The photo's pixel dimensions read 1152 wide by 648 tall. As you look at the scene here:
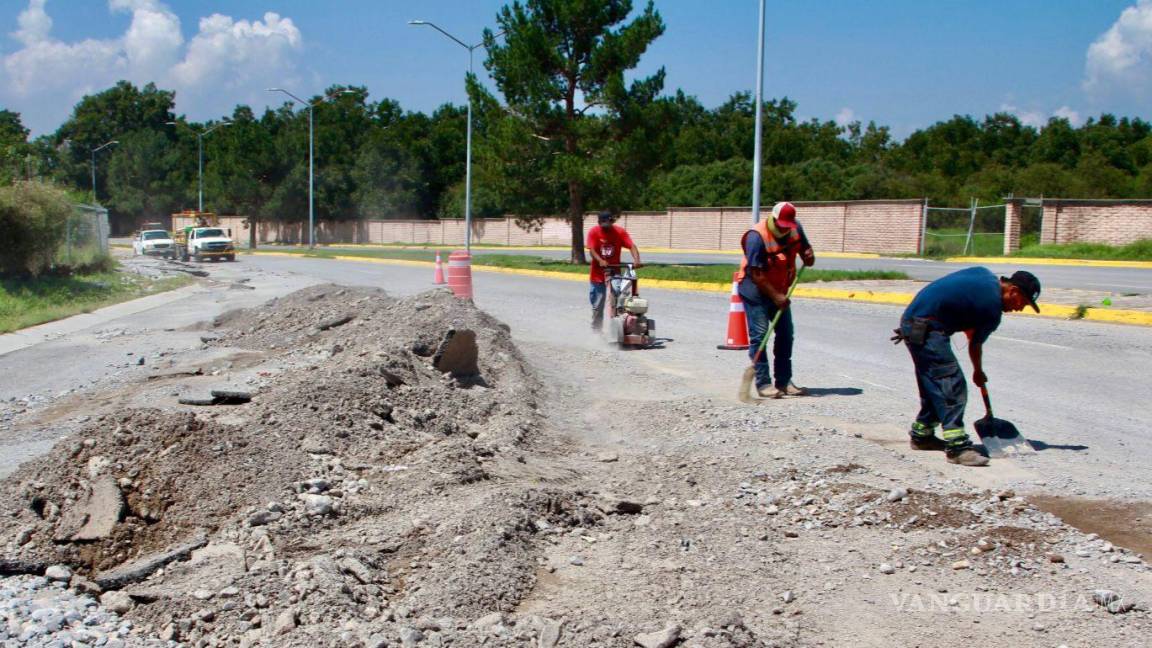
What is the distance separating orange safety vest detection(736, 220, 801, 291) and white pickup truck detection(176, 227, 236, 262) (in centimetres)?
3860

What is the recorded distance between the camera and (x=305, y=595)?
4180 millimetres

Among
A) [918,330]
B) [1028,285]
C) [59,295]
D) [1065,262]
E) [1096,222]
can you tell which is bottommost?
[59,295]

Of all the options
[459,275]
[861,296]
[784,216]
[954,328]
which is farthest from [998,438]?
[459,275]

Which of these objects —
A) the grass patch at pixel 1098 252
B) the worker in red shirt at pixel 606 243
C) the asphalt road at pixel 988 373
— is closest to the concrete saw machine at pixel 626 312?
the worker in red shirt at pixel 606 243

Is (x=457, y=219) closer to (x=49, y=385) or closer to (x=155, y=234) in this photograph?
(x=155, y=234)

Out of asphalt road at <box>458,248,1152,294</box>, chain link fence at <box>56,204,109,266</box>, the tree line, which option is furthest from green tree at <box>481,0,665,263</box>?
chain link fence at <box>56,204,109,266</box>

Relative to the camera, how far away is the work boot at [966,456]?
6.09m

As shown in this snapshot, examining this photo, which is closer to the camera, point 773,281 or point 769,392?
point 773,281

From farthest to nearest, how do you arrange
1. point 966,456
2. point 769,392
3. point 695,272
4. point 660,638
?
point 695,272 → point 769,392 → point 966,456 → point 660,638

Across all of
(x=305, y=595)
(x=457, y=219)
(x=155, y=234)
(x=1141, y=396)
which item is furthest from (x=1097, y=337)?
(x=457, y=219)

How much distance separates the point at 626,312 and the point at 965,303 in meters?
6.09

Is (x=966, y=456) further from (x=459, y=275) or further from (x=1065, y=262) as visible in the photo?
(x=1065, y=262)

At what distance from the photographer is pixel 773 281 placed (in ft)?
26.8

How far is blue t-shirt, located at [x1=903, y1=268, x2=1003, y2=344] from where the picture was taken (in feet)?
19.9
